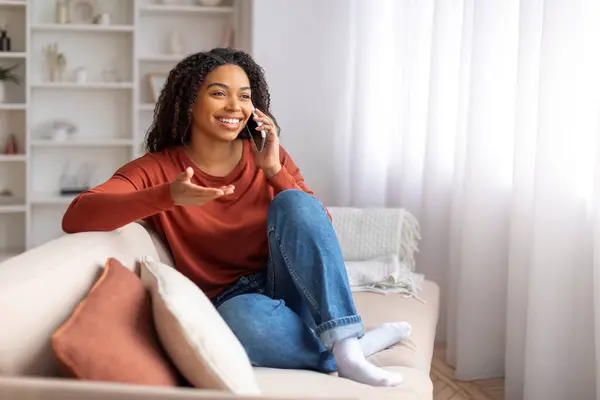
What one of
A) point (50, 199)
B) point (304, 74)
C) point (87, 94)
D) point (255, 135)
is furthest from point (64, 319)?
point (87, 94)

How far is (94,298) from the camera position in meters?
1.52

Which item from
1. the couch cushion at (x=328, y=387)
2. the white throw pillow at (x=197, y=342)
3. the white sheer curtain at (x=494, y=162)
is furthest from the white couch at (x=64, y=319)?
the white sheer curtain at (x=494, y=162)

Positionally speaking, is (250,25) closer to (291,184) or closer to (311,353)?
(291,184)

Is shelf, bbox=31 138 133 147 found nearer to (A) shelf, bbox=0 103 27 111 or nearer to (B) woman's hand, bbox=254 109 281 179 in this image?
(A) shelf, bbox=0 103 27 111

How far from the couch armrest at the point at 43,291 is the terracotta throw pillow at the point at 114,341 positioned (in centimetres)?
6

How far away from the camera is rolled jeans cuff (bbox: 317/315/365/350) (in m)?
1.91

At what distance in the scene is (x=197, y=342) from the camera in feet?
4.66

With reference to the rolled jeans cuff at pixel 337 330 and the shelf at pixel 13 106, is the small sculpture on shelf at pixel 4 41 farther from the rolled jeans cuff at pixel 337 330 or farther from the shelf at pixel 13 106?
the rolled jeans cuff at pixel 337 330

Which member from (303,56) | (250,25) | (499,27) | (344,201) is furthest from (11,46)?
(499,27)

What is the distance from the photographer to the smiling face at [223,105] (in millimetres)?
2326

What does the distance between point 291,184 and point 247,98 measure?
0.85 ft

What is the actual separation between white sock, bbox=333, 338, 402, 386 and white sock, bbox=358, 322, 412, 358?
0.22 metres

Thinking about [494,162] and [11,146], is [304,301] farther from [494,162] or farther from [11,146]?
[11,146]

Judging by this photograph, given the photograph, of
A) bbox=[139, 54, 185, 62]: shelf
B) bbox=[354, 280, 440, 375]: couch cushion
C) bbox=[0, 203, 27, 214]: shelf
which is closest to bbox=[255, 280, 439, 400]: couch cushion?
bbox=[354, 280, 440, 375]: couch cushion
